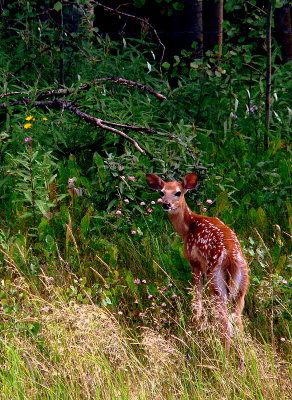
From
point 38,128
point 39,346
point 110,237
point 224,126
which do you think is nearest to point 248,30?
point 224,126

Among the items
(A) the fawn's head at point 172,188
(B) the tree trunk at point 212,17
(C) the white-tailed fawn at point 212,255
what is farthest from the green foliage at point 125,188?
(B) the tree trunk at point 212,17

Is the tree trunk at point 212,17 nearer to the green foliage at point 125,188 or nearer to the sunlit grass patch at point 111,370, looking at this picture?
the green foliage at point 125,188

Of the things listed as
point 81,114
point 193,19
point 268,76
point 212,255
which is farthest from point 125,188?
point 193,19

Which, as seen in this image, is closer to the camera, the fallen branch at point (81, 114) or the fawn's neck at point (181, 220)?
the fawn's neck at point (181, 220)

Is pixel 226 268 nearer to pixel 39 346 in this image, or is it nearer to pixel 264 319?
pixel 264 319

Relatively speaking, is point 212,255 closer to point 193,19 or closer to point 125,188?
point 125,188

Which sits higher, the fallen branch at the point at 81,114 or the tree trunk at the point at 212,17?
the fallen branch at the point at 81,114

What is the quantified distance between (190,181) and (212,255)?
1.06m

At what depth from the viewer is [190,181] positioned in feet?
21.3

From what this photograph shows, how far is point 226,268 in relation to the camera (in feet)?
17.6

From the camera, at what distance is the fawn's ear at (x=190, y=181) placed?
21.2ft

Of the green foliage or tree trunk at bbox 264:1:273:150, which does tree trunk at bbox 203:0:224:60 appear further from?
tree trunk at bbox 264:1:273:150

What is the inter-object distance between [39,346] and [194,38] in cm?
757

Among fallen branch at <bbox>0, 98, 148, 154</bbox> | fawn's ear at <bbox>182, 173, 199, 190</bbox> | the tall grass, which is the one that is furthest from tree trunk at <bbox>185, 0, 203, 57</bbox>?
the tall grass
